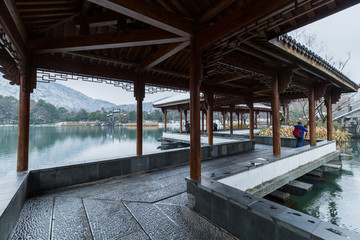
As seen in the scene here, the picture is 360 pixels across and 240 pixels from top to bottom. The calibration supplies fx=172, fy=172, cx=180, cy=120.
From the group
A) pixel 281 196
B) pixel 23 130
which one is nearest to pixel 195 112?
pixel 23 130

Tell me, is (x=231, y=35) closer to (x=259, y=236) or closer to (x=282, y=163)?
(x=259, y=236)

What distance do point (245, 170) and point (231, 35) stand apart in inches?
109

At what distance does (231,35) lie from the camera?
2.32 meters

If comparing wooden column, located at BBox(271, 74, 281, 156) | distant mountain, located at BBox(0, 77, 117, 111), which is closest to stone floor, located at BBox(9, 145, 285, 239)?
wooden column, located at BBox(271, 74, 281, 156)

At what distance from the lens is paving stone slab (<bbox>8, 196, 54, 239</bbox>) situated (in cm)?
216

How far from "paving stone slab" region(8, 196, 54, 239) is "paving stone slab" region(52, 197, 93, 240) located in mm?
90

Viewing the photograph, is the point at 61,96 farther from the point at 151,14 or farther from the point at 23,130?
the point at 151,14

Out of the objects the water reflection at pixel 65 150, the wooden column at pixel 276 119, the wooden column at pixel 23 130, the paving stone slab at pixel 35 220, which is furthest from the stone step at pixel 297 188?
the wooden column at pixel 23 130

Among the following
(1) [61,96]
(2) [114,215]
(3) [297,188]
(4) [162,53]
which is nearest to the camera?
(2) [114,215]

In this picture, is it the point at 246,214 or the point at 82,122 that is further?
the point at 82,122

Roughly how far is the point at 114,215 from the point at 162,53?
9.98 ft

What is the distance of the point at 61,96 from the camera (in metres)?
152

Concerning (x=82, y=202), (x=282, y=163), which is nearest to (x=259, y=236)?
(x=82, y=202)

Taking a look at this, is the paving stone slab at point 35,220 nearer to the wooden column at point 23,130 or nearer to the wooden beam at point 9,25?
the wooden column at point 23,130
